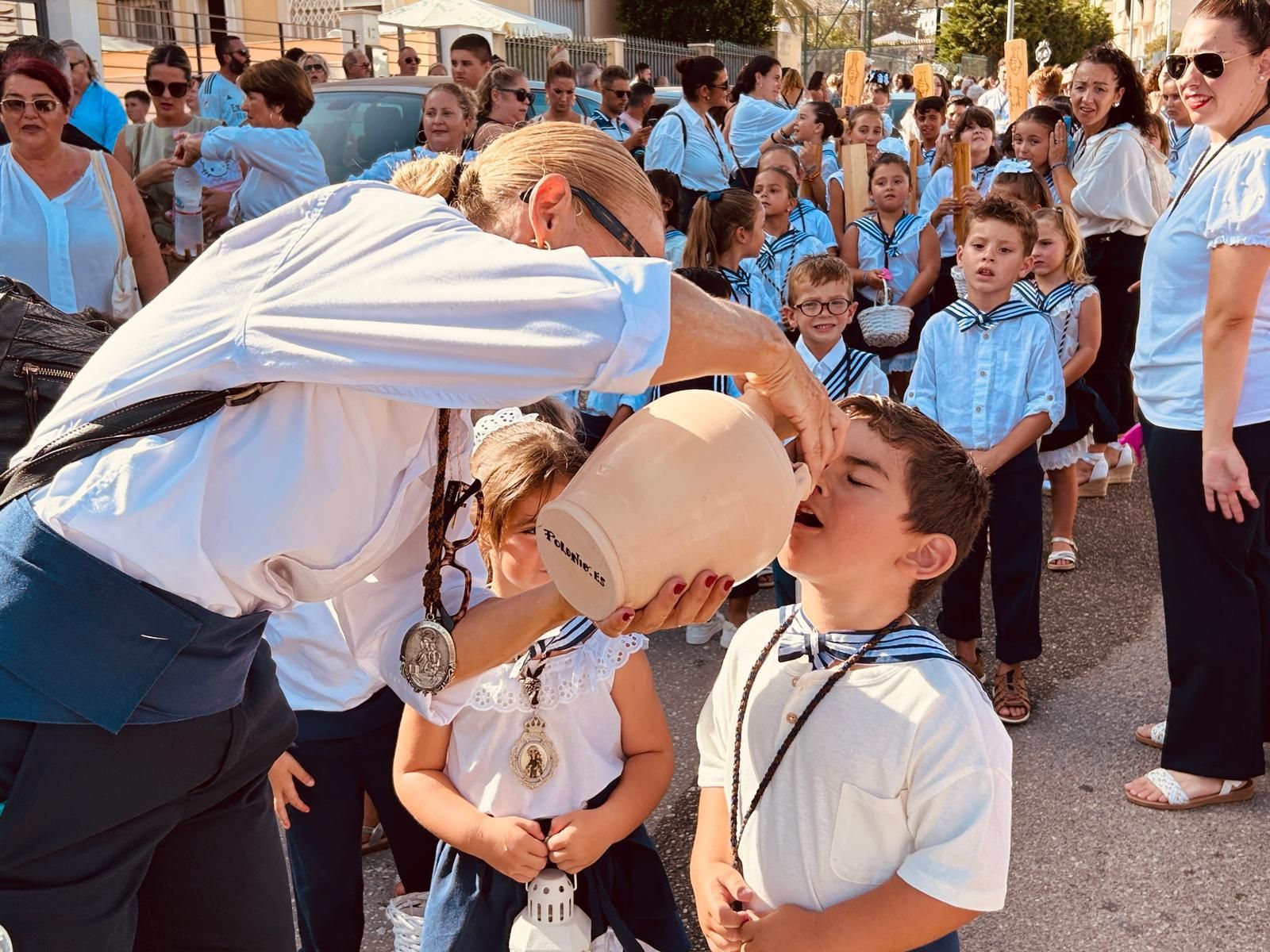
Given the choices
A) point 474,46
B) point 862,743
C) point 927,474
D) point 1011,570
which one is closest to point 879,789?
point 862,743

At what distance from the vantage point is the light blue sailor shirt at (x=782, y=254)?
5.73m

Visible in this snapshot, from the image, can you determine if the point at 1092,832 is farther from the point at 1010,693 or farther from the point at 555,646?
the point at 555,646

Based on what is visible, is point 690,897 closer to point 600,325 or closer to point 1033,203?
point 600,325

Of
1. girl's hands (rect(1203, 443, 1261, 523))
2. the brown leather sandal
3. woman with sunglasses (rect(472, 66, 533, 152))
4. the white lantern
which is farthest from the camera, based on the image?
woman with sunglasses (rect(472, 66, 533, 152))

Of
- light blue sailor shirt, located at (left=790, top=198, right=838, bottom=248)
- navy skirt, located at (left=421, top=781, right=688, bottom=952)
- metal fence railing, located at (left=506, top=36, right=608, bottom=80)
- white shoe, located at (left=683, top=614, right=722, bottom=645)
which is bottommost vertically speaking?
white shoe, located at (left=683, top=614, right=722, bottom=645)

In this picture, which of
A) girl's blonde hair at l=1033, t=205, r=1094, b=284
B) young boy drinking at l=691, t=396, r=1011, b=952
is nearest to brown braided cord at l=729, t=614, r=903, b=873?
young boy drinking at l=691, t=396, r=1011, b=952

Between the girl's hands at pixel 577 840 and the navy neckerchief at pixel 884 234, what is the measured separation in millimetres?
5165

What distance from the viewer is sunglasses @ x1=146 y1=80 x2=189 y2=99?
6832 millimetres

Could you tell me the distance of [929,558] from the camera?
6.42 feet

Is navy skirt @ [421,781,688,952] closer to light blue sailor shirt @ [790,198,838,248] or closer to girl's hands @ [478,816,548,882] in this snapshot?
girl's hands @ [478,816,548,882]

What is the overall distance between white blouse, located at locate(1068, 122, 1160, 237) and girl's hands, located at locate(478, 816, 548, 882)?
16.9 ft

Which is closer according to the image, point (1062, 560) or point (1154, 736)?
point (1154, 736)

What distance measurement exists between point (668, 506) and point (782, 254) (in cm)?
458

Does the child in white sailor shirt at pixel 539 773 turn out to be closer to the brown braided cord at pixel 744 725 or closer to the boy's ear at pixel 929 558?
the brown braided cord at pixel 744 725
